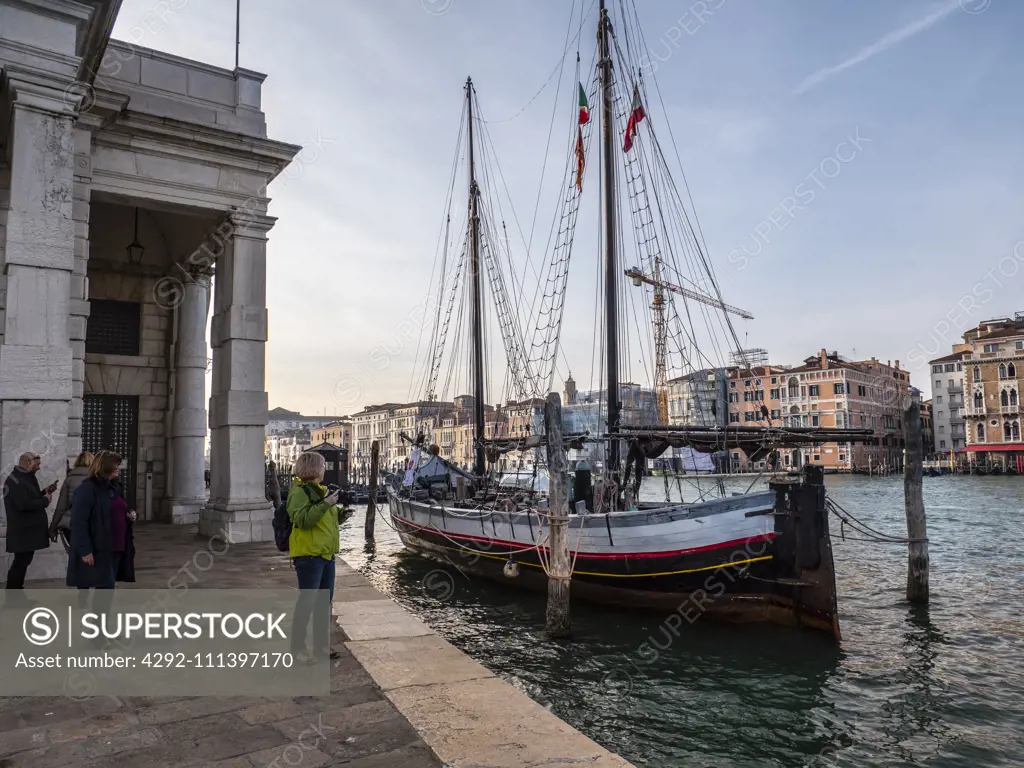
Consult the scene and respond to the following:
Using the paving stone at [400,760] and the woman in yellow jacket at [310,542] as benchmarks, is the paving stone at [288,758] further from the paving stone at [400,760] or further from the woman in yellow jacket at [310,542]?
the woman in yellow jacket at [310,542]

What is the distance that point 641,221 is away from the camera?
1938cm

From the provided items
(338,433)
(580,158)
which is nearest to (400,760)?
(580,158)

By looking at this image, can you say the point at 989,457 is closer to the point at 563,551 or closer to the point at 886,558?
the point at 886,558

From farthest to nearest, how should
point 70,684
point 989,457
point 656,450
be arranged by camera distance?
1. point 989,457
2. point 656,450
3. point 70,684

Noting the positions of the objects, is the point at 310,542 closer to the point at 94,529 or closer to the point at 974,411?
the point at 94,529

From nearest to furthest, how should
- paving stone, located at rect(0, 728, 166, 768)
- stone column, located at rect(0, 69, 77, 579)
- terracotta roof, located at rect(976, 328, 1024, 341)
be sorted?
paving stone, located at rect(0, 728, 166, 768) → stone column, located at rect(0, 69, 77, 579) → terracotta roof, located at rect(976, 328, 1024, 341)

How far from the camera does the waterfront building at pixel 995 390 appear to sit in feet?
259

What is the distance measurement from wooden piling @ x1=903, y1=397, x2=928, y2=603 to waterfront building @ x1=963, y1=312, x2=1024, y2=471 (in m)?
81.4

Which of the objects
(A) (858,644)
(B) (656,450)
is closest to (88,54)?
(B) (656,450)

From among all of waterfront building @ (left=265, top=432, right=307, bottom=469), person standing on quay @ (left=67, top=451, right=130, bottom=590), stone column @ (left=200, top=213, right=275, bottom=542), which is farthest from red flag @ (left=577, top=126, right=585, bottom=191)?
waterfront building @ (left=265, top=432, right=307, bottom=469)

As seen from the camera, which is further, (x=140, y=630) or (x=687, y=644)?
(x=687, y=644)

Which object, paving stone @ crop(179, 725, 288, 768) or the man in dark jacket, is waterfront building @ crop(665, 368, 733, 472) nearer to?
paving stone @ crop(179, 725, 288, 768)

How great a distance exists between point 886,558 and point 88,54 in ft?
72.1

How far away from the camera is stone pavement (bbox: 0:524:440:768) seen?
383cm
